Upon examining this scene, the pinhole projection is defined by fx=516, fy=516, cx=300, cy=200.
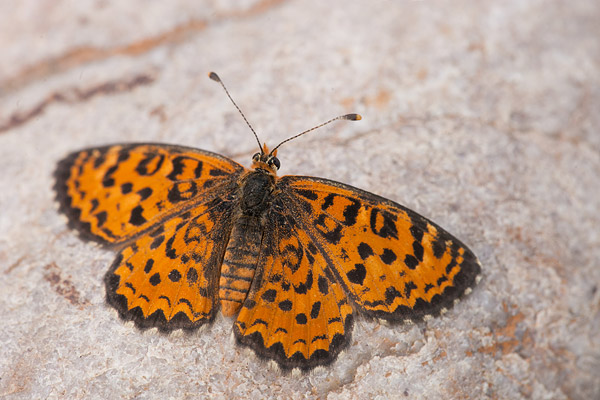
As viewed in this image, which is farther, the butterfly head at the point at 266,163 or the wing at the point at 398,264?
the butterfly head at the point at 266,163

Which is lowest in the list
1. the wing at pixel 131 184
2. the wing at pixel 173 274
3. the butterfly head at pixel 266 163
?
the wing at pixel 173 274

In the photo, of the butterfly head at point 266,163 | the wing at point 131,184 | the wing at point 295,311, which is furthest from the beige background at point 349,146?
the butterfly head at point 266,163

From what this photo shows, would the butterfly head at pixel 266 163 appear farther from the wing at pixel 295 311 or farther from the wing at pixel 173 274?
the wing at pixel 295 311

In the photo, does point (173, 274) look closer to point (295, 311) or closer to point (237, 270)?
point (237, 270)

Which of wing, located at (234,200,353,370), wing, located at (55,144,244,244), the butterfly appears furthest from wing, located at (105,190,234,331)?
wing, located at (234,200,353,370)

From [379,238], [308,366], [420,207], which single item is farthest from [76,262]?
[420,207]

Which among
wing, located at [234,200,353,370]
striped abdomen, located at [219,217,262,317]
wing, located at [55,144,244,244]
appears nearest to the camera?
wing, located at [234,200,353,370]

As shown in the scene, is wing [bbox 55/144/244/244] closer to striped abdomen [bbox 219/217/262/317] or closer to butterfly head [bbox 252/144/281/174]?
butterfly head [bbox 252/144/281/174]
